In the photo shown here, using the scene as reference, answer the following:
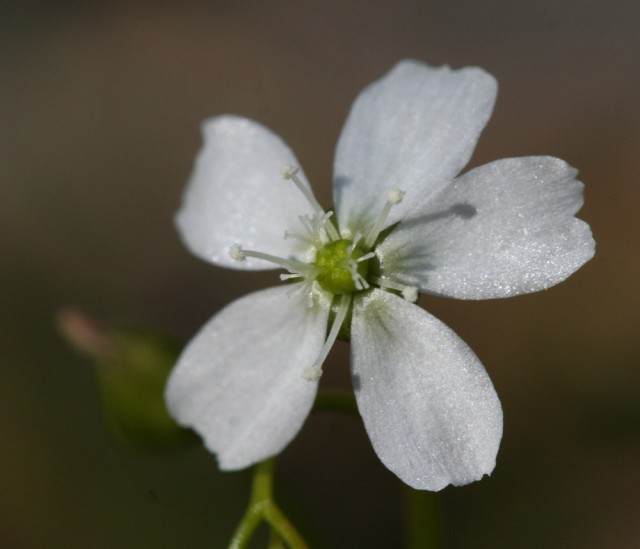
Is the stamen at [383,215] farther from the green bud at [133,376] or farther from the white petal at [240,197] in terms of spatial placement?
the green bud at [133,376]

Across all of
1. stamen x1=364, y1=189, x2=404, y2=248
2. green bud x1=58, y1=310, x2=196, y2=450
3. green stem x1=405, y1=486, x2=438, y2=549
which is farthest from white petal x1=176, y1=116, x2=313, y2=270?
green stem x1=405, y1=486, x2=438, y2=549

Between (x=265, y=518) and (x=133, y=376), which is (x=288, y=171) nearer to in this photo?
(x=133, y=376)

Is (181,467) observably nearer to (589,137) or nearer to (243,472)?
(243,472)

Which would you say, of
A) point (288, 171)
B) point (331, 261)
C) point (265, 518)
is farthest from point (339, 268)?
point (265, 518)

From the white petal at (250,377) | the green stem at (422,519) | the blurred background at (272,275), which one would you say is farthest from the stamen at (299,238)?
the blurred background at (272,275)

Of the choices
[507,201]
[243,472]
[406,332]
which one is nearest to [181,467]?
[243,472]

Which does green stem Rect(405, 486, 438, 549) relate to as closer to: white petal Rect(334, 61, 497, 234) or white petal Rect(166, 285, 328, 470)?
white petal Rect(166, 285, 328, 470)
